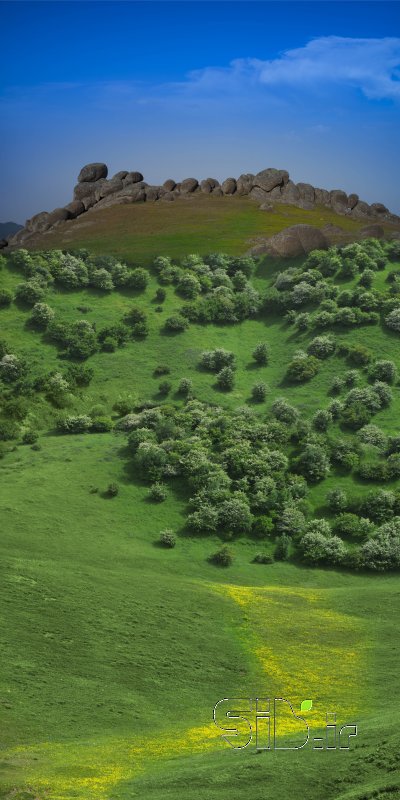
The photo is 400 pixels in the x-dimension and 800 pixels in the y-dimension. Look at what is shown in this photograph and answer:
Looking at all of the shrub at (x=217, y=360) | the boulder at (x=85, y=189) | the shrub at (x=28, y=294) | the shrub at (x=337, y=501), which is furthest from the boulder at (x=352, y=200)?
the shrub at (x=337, y=501)

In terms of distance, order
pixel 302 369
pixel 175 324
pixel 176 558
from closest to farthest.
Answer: pixel 176 558 < pixel 302 369 < pixel 175 324

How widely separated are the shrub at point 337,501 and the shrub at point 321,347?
3071 centimetres

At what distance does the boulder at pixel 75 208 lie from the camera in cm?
13688

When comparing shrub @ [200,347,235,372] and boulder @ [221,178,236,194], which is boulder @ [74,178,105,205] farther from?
shrub @ [200,347,235,372]

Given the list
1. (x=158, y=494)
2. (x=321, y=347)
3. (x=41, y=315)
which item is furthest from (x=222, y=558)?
(x=41, y=315)

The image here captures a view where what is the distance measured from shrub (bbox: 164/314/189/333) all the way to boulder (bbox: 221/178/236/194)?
49227mm

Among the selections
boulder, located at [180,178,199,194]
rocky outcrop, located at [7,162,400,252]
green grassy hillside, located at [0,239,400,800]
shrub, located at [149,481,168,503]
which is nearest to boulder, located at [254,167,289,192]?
rocky outcrop, located at [7,162,400,252]

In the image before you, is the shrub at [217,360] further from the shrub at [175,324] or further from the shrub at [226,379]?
the shrub at [175,324]

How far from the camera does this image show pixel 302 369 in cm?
9725

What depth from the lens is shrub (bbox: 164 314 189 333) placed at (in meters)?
107

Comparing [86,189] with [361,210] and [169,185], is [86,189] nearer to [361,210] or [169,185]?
[169,185]

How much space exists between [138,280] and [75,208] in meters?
30.2

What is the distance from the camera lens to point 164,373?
98.3 metres

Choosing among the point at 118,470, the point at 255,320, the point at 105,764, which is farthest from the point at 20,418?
the point at 105,764
